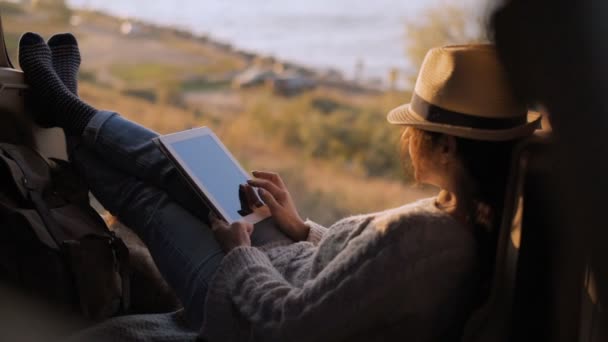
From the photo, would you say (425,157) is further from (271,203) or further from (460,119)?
(271,203)

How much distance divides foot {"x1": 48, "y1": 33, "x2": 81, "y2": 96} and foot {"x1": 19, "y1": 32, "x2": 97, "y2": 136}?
0.05 m

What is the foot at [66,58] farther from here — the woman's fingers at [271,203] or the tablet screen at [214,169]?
the woman's fingers at [271,203]

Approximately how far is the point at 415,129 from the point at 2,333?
84 centimetres

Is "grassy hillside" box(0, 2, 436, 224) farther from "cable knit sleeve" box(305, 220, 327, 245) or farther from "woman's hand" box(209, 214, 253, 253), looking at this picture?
"woman's hand" box(209, 214, 253, 253)

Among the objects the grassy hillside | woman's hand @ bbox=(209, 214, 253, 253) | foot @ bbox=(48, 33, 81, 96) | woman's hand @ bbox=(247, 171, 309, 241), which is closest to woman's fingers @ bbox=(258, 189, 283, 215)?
woman's hand @ bbox=(247, 171, 309, 241)

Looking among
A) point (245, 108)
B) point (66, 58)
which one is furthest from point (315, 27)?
point (66, 58)

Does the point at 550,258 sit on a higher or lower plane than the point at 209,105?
higher

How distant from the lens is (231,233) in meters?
1.22

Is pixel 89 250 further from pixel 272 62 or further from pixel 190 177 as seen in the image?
pixel 272 62

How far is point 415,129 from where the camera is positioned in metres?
1.05

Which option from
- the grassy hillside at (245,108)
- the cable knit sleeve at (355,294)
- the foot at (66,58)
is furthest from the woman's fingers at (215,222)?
the grassy hillside at (245,108)

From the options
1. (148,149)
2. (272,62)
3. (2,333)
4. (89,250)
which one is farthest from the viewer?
(272,62)

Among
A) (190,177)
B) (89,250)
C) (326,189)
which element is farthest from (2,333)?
(326,189)

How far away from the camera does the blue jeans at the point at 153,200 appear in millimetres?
1248
